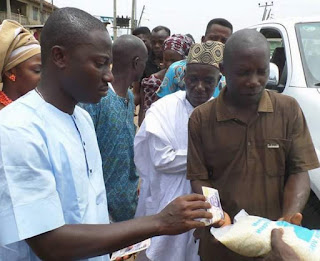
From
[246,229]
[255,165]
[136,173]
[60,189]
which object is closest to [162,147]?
[136,173]

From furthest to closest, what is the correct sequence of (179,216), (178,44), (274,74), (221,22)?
(221,22), (178,44), (274,74), (179,216)

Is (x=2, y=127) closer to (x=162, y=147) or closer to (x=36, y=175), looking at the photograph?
(x=36, y=175)

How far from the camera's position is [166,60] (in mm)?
4441

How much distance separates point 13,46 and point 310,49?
7.83 feet

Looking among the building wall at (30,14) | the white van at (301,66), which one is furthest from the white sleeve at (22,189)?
the building wall at (30,14)

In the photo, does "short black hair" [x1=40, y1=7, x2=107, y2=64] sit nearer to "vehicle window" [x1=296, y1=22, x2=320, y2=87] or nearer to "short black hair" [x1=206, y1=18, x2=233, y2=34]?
"vehicle window" [x1=296, y1=22, x2=320, y2=87]

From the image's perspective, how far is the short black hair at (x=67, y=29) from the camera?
4.14 feet

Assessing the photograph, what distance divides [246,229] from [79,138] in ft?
2.36

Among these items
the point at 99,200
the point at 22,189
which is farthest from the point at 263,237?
the point at 22,189

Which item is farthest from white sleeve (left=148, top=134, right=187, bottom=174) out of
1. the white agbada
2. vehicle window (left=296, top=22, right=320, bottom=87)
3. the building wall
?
the building wall

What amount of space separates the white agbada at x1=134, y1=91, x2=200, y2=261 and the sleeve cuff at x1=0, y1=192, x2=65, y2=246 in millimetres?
A: 1258

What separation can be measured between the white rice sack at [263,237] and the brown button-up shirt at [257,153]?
31 cm

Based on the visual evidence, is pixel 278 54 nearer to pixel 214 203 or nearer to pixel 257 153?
pixel 257 153

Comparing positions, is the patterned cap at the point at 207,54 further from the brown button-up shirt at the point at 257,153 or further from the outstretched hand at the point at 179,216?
the outstretched hand at the point at 179,216
